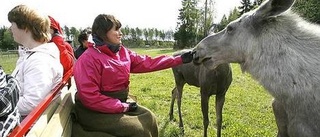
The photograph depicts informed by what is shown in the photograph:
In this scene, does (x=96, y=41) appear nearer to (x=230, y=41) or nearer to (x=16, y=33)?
(x=16, y=33)

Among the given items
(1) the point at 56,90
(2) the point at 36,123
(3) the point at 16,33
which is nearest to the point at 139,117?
(1) the point at 56,90

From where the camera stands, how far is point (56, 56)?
148 inches

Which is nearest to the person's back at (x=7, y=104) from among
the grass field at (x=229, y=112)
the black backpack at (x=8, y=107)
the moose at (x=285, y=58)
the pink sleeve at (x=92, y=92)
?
the black backpack at (x=8, y=107)

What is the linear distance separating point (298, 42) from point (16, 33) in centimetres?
286

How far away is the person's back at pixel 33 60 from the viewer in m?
3.30

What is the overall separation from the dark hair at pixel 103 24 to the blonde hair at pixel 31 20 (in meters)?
0.53

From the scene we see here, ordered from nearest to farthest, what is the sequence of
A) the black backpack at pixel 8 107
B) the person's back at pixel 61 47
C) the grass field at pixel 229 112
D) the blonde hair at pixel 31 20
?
the black backpack at pixel 8 107 < the blonde hair at pixel 31 20 < the person's back at pixel 61 47 < the grass field at pixel 229 112

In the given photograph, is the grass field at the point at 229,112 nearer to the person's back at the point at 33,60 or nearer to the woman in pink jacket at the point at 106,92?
the woman in pink jacket at the point at 106,92

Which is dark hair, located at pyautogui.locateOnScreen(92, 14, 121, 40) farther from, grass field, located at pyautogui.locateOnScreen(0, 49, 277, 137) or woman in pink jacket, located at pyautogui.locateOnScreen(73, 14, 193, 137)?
grass field, located at pyautogui.locateOnScreen(0, 49, 277, 137)

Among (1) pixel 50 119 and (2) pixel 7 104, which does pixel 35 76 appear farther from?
(2) pixel 7 104

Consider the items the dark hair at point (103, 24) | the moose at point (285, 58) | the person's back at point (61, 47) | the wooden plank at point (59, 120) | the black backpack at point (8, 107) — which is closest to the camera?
the black backpack at point (8, 107)

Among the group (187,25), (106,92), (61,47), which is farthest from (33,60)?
(187,25)

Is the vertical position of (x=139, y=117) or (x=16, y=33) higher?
(x=16, y=33)

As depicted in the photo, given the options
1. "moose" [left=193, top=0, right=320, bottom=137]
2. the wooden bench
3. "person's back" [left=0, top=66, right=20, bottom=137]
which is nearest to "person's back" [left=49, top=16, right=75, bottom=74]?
the wooden bench
